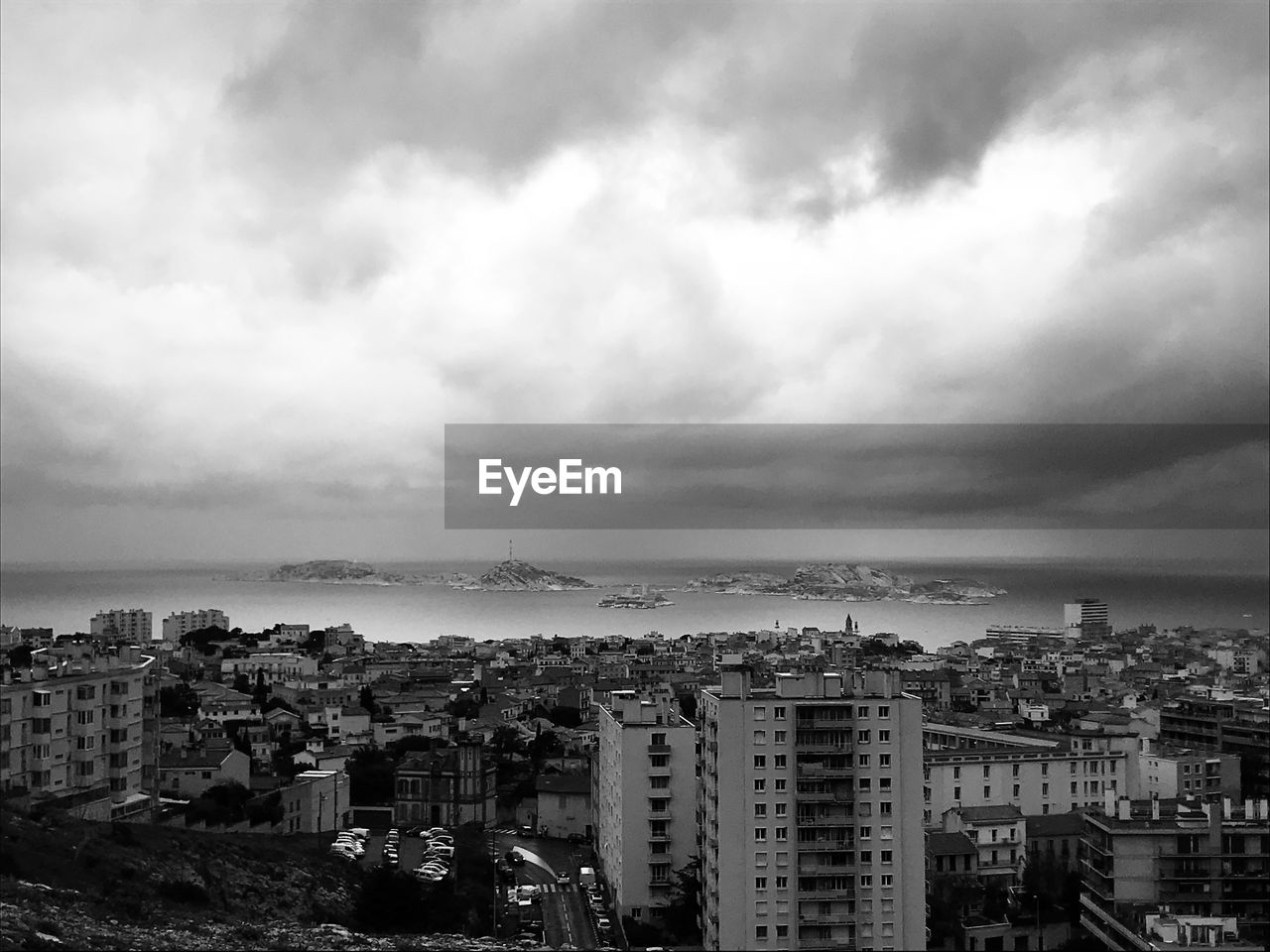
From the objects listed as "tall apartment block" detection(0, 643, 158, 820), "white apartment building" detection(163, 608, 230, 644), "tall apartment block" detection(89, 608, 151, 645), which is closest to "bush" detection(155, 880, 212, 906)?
"tall apartment block" detection(0, 643, 158, 820)

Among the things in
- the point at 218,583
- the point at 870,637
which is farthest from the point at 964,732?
the point at 218,583

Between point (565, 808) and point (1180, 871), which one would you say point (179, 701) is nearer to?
point (565, 808)

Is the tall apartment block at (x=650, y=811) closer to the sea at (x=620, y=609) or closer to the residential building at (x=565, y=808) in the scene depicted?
the residential building at (x=565, y=808)

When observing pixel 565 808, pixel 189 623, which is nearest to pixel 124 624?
pixel 189 623

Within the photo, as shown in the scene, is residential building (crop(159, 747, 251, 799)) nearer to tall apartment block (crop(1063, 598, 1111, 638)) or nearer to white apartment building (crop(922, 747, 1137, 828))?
white apartment building (crop(922, 747, 1137, 828))

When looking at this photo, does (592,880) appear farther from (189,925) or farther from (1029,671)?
(1029,671)

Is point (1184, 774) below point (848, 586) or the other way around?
below
